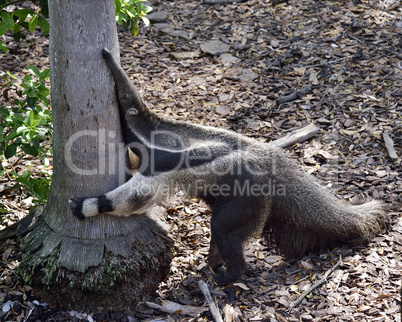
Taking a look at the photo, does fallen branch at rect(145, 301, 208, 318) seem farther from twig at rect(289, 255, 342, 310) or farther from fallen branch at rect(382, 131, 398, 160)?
fallen branch at rect(382, 131, 398, 160)

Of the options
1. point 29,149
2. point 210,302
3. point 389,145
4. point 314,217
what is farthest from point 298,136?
point 29,149

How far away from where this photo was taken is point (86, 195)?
15.2 ft

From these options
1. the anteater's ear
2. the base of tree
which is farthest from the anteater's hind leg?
the anteater's ear

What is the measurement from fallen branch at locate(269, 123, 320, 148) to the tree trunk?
249 centimetres

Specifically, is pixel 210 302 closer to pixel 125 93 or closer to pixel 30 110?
pixel 125 93

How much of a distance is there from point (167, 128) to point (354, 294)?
2604mm

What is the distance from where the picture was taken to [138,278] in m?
4.81

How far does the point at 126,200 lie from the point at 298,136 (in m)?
3.16


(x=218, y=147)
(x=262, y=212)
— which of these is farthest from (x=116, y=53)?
(x=262, y=212)

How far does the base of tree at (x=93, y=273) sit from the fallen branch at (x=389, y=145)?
132 inches

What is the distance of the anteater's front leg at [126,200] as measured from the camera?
454cm

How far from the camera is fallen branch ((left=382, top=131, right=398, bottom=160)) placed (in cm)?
614

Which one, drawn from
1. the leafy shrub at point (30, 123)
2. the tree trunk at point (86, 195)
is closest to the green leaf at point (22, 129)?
the leafy shrub at point (30, 123)

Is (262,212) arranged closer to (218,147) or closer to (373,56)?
(218,147)
